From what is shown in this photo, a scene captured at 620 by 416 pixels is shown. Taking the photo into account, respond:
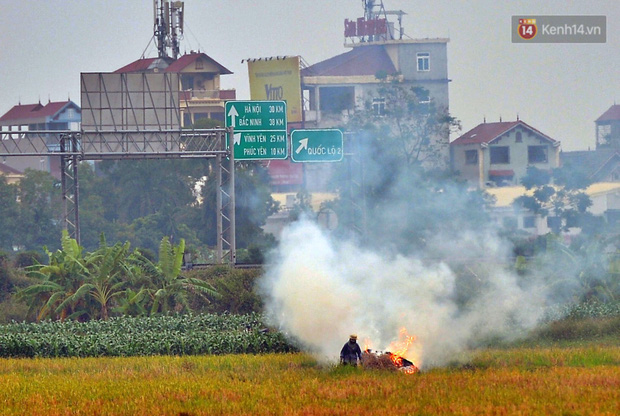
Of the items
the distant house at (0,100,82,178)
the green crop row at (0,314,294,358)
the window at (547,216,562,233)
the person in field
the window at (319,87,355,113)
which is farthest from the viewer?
the distant house at (0,100,82,178)

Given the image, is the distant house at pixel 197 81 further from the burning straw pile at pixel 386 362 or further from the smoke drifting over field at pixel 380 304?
the burning straw pile at pixel 386 362

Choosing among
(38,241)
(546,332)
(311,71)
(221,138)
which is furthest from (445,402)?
(311,71)

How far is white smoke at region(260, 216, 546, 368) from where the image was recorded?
24.0 metres

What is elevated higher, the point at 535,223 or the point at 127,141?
the point at 127,141

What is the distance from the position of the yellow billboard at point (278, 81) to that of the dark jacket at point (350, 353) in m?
69.7

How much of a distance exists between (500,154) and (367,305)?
202 feet

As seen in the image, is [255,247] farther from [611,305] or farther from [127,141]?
[611,305]

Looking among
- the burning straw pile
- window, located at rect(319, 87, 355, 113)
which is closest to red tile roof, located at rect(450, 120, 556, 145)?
window, located at rect(319, 87, 355, 113)

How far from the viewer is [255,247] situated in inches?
2041

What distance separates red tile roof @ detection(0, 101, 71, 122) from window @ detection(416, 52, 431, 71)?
135 feet

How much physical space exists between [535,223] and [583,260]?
31668 millimetres

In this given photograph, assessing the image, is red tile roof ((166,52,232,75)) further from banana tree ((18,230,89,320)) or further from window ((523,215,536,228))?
banana tree ((18,230,89,320))

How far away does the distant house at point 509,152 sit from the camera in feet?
271

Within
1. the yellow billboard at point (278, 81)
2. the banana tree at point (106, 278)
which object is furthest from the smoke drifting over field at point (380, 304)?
the yellow billboard at point (278, 81)
